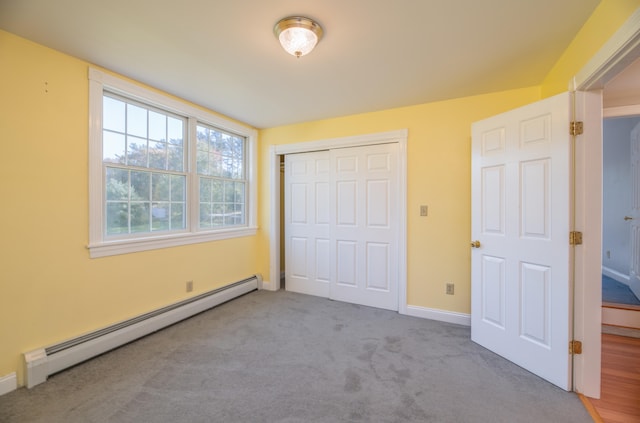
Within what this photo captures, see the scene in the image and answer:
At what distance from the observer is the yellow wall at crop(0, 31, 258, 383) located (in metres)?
1.80

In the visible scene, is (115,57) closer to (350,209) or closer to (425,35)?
(425,35)

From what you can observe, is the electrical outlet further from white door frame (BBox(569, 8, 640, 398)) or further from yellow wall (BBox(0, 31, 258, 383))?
yellow wall (BBox(0, 31, 258, 383))

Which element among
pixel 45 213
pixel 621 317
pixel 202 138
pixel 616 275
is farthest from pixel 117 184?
pixel 616 275

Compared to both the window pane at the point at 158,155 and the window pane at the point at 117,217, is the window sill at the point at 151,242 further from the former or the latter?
the window pane at the point at 158,155

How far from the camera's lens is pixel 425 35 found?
1821 mm

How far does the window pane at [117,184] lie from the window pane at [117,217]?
6 cm

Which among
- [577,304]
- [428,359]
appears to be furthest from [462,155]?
[428,359]

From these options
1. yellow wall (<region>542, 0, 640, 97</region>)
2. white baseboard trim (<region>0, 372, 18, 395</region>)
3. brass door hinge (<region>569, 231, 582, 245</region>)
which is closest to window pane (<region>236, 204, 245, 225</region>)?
white baseboard trim (<region>0, 372, 18, 395</region>)

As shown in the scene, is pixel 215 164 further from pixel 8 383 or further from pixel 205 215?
pixel 8 383

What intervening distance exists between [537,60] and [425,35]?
1050mm

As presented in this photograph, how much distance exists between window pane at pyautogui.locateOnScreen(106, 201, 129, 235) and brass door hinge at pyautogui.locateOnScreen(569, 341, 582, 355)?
370 cm

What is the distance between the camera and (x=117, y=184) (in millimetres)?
2455

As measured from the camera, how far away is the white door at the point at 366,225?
128 inches

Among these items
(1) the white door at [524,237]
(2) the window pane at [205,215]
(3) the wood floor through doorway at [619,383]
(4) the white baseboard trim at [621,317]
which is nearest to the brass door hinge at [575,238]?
(1) the white door at [524,237]
